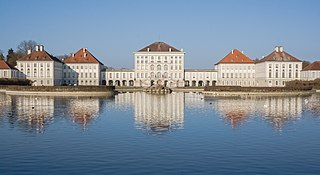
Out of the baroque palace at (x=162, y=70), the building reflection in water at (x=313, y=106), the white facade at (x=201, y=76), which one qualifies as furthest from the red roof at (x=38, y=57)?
the building reflection in water at (x=313, y=106)

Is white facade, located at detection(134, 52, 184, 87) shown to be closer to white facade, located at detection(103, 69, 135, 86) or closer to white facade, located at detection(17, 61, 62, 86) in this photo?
white facade, located at detection(103, 69, 135, 86)

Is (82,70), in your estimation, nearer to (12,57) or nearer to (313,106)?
(12,57)

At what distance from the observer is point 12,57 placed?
103 meters

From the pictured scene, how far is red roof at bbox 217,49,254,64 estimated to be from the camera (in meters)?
101

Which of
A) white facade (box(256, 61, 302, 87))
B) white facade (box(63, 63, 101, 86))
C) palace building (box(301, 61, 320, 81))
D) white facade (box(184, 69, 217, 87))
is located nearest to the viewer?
palace building (box(301, 61, 320, 81))

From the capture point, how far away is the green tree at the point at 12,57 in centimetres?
10050

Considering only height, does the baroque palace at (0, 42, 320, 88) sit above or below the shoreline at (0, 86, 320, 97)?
above

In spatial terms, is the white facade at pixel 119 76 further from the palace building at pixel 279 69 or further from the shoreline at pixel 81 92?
the shoreline at pixel 81 92

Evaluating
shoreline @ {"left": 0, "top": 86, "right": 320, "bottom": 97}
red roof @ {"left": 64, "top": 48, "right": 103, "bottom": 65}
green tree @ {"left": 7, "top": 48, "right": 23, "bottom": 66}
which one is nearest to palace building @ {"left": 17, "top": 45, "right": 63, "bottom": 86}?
red roof @ {"left": 64, "top": 48, "right": 103, "bottom": 65}

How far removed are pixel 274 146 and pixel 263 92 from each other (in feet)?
143

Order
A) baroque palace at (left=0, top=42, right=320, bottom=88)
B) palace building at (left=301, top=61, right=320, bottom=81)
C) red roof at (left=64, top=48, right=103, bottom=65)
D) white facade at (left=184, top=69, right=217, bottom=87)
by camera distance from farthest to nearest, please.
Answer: white facade at (left=184, top=69, right=217, bottom=87) < red roof at (left=64, top=48, right=103, bottom=65) < baroque palace at (left=0, top=42, right=320, bottom=88) < palace building at (left=301, top=61, right=320, bottom=81)

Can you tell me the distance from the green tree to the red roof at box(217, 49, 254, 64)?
163 feet

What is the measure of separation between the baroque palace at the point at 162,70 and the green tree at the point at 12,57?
820 centimetres

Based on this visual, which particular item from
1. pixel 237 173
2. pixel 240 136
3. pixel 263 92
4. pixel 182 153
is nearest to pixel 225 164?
pixel 237 173
